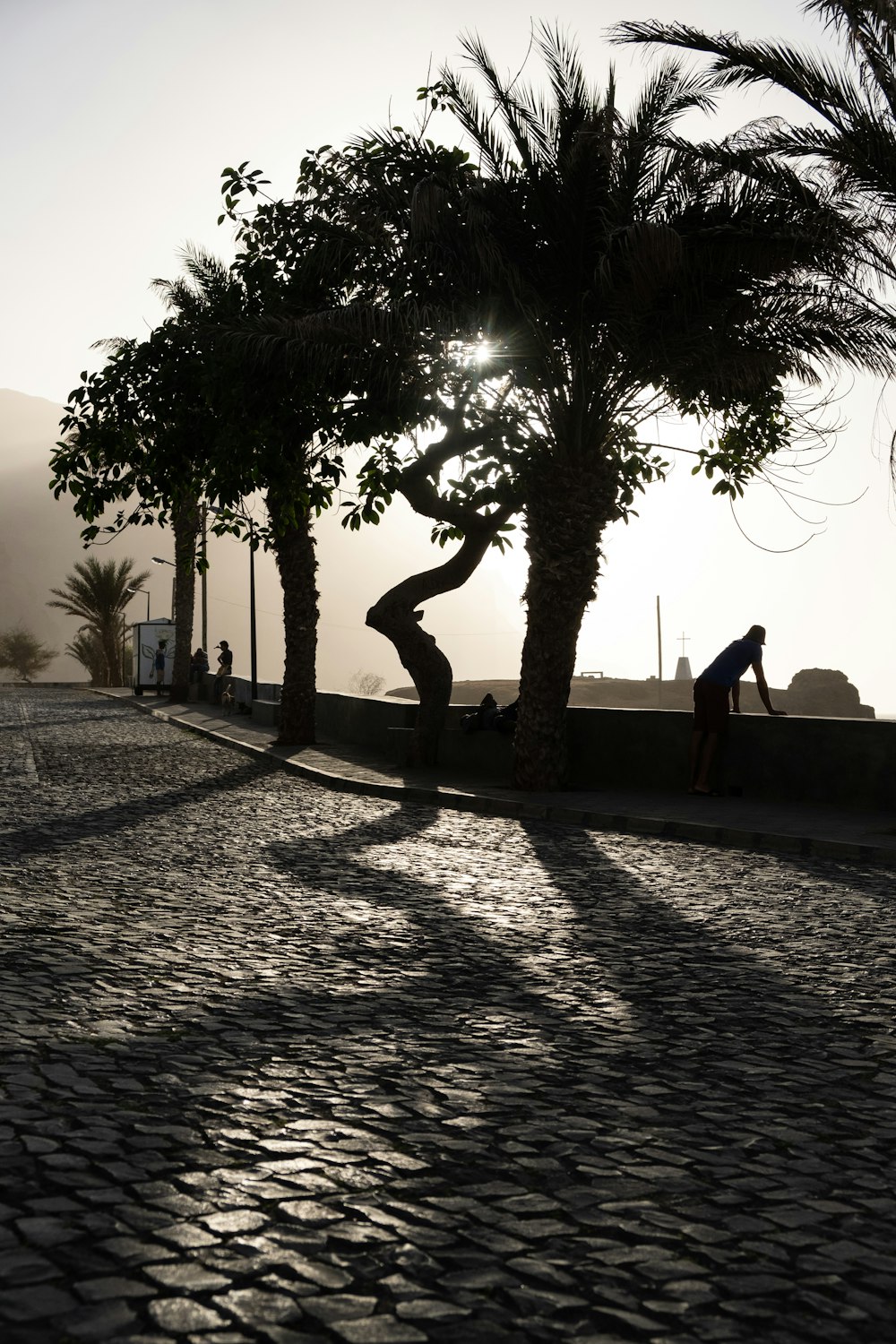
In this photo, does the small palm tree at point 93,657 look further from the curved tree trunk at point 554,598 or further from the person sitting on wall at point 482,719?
the curved tree trunk at point 554,598

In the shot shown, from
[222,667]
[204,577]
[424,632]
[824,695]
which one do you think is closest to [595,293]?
[424,632]

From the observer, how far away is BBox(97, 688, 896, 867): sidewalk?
11.1m

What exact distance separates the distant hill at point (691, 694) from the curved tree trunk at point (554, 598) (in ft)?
157

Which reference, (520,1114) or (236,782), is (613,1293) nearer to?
(520,1114)

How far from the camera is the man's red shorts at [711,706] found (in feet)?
47.6

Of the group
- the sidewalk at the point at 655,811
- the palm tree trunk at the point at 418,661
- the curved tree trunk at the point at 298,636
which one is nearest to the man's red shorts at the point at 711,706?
the sidewalk at the point at 655,811

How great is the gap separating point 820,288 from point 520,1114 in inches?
432

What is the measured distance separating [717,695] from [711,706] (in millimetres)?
131

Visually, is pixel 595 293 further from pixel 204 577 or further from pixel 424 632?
pixel 204 577

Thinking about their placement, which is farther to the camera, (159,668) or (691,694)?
(691,694)

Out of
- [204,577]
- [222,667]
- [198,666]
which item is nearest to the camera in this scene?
[204,577]

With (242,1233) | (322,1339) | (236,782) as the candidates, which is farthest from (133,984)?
(236,782)

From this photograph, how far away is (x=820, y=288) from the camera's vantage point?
44.2 feet

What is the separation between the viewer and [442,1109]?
14.0 feet
